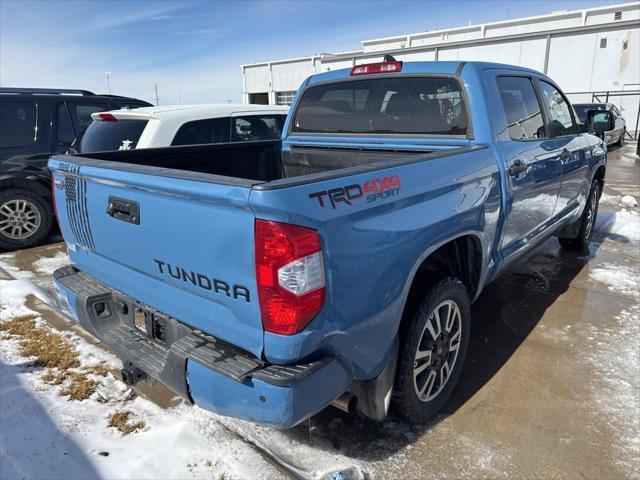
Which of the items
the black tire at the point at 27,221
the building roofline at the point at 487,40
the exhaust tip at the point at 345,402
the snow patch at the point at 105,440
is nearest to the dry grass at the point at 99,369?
the snow patch at the point at 105,440

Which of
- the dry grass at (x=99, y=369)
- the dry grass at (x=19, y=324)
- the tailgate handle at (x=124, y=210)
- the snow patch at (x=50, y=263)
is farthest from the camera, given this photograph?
the snow patch at (x=50, y=263)

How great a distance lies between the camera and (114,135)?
5.29m

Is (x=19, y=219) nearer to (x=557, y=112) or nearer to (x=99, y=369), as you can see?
(x=99, y=369)

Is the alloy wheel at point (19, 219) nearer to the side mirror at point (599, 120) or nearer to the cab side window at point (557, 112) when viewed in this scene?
the cab side window at point (557, 112)

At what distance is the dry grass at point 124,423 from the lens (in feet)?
8.52

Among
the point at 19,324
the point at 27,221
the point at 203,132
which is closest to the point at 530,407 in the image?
the point at 19,324

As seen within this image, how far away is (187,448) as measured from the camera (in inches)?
96.8

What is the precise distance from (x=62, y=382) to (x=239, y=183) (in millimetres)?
2225

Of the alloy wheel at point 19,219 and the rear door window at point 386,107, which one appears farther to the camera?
the alloy wheel at point 19,219

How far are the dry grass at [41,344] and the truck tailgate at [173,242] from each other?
43.9 inches

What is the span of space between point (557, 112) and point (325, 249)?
3530 millimetres

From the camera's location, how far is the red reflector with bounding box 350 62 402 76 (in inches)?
139

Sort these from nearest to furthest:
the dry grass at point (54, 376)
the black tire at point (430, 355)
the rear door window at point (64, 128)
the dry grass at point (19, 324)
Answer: the black tire at point (430, 355), the dry grass at point (54, 376), the dry grass at point (19, 324), the rear door window at point (64, 128)

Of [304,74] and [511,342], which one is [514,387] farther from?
[304,74]
